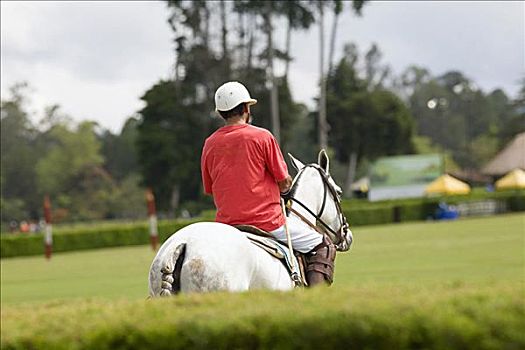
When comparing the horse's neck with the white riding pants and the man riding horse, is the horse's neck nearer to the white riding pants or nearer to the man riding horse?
the white riding pants

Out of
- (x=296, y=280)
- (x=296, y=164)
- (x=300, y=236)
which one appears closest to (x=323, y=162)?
(x=296, y=164)

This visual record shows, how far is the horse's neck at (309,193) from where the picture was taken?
8180 millimetres

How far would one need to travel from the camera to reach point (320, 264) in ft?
25.5

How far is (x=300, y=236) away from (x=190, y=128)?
2360 inches

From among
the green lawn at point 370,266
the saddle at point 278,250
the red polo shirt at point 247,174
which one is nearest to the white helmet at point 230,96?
the red polo shirt at point 247,174

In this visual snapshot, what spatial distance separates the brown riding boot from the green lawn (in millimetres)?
6815

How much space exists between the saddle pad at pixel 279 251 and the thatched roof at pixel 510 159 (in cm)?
8774

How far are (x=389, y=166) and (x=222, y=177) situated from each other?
5762 cm

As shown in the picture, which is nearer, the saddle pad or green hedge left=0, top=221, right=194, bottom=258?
the saddle pad

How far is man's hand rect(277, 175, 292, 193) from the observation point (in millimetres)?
7539

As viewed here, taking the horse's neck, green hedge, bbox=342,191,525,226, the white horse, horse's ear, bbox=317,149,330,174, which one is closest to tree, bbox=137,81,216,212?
green hedge, bbox=342,191,525,226

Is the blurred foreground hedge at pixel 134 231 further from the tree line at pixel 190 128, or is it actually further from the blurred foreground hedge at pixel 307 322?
the blurred foreground hedge at pixel 307 322

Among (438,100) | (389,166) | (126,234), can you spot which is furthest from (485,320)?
(438,100)

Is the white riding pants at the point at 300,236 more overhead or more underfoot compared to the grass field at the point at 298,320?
more overhead
